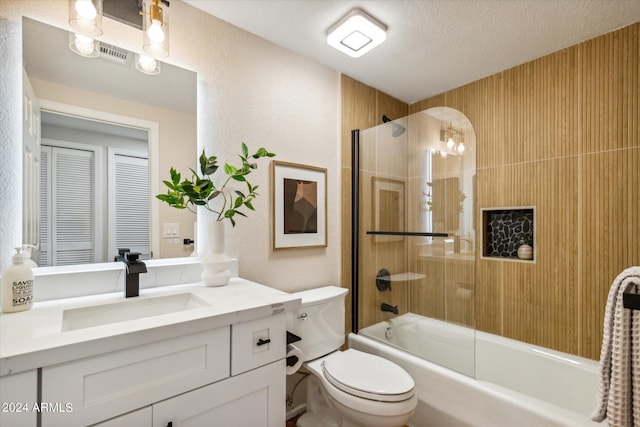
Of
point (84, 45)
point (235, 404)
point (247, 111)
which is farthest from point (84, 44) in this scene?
point (235, 404)

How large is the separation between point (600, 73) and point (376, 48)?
1330 millimetres

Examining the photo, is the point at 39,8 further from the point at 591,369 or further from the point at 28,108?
the point at 591,369

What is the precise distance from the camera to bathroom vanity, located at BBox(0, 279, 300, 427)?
0.71 meters

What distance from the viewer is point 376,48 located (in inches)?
76.2

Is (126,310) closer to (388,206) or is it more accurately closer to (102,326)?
(102,326)

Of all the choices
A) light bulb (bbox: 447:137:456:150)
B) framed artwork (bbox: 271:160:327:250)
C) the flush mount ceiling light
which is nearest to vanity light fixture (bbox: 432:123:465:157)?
light bulb (bbox: 447:137:456:150)

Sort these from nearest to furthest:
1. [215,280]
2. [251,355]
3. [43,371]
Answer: [43,371], [251,355], [215,280]

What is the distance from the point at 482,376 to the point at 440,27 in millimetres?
2192

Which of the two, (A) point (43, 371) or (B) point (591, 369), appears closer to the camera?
(A) point (43, 371)

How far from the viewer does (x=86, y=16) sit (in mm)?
1251

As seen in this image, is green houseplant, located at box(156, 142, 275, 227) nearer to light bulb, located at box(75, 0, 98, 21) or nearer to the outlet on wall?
the outlet on wall

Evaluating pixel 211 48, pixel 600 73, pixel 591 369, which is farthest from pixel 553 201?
pixel 211 48

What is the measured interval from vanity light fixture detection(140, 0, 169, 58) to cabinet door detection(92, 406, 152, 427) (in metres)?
1.47

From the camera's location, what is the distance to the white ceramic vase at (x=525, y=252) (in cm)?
208
